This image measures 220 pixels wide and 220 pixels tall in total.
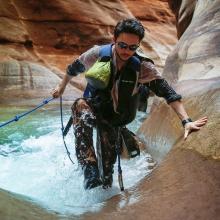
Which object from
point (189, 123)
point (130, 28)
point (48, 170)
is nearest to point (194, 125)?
point (189, 123)

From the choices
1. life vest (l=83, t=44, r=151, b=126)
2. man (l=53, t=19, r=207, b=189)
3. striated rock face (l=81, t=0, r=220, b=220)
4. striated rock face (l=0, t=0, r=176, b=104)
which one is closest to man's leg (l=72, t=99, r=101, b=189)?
man (l=53, t=19, r=207, b=189)

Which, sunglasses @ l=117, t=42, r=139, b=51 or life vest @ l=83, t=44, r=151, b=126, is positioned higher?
sunglasses @ l=117, t=42, r=139, b=51

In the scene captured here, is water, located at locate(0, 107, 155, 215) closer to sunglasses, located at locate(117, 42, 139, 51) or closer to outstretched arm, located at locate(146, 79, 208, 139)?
outstretched arm, located at locate(146, 79, 208, 139)

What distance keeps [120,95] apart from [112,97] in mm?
84

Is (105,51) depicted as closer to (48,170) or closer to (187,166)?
(187,166)

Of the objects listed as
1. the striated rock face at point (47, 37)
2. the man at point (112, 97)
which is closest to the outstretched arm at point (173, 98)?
the man at point (112, 97)

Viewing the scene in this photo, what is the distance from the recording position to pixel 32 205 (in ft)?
9.93

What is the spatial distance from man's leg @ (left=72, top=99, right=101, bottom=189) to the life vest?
160mm

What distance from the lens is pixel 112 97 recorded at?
413 cm

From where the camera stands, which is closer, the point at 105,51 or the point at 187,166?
the point at 187,166

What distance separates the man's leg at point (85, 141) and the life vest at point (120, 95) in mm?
160

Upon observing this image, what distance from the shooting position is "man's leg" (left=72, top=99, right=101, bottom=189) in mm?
3779

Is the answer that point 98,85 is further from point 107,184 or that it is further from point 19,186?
point 19,186

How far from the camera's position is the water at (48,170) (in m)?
4.02
